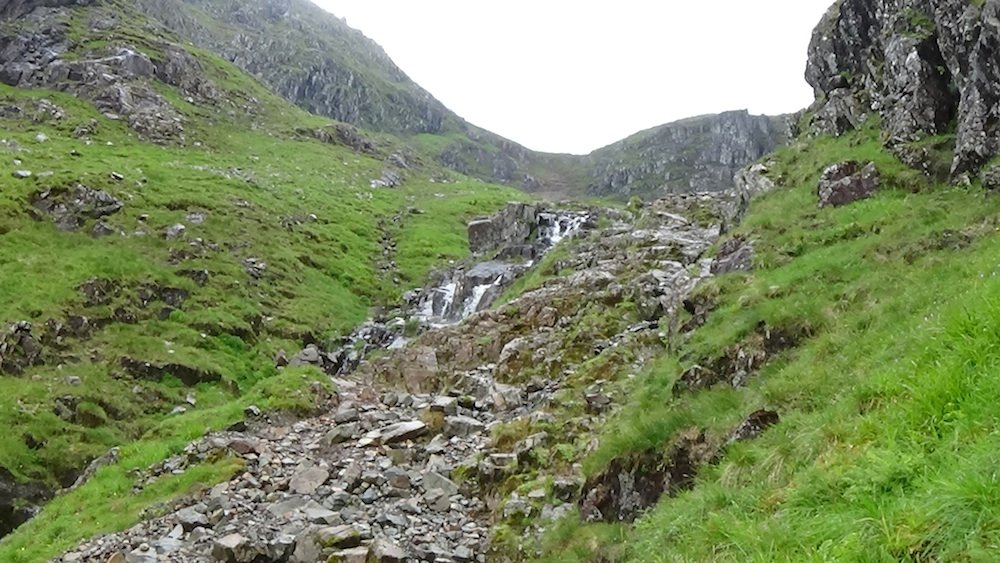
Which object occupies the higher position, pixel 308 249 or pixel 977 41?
pixel 977 41

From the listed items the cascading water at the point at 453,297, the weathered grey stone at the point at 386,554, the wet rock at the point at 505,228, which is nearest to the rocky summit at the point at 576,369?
the weathered grey stone at the point at 386,554

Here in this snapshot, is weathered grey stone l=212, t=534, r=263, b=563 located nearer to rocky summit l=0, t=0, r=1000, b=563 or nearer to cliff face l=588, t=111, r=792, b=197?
rocky summit l=0, t=0, r=1000, b=563

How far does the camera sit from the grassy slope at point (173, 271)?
25.9 m

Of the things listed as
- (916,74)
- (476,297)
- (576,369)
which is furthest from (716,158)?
(576,369)

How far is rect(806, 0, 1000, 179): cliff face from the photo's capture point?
18078 millimetres

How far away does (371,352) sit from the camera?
39.7 metres

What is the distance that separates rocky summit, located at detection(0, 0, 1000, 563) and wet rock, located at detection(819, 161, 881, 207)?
0.11 m

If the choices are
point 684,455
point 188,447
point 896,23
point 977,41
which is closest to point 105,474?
point 188,447

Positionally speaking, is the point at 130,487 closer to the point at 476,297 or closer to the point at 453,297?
the point at 476,297

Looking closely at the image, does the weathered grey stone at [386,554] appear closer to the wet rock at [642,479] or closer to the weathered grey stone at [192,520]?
the wet rock at [642,479]

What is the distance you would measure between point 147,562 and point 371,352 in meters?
25.4

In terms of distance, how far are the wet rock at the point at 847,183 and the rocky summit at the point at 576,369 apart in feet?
0.35

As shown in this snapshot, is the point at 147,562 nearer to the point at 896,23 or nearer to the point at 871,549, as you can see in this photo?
the point at 871,549

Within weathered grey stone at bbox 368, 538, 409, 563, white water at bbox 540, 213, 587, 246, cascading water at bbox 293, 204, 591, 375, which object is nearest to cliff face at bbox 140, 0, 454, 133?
white water at bbox 540, 213, 587, 246
